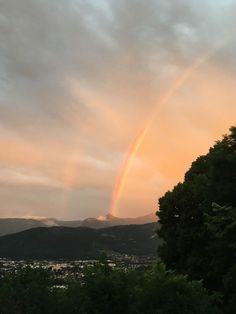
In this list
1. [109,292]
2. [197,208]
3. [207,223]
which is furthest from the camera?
[197,208]

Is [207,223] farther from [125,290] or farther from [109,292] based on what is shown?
[109,292]

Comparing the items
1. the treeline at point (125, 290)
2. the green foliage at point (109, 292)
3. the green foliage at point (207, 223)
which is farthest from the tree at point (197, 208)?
the green foliage at point (109, 292)

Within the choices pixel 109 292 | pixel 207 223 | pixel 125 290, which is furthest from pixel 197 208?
pixel 109 292

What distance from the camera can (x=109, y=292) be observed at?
17.0 metres

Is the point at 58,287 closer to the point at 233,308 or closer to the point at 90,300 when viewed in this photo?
the point at 90,300

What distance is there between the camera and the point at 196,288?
18.7m

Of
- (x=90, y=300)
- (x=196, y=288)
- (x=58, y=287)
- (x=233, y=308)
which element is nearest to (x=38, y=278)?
(x=58, y=287)

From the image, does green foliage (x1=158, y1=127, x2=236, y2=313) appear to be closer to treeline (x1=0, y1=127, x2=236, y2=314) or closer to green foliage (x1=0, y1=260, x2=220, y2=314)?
treeline (x1=0, y1=127, x2=236, y2=314)

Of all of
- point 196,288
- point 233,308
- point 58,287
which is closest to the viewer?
point 58,287

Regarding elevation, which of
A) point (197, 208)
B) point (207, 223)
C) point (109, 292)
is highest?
point (197, 208)

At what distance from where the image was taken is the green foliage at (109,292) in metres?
15.1

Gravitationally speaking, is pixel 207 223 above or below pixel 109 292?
above

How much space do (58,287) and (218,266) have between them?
18160mm

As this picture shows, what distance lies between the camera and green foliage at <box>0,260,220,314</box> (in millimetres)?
15117
